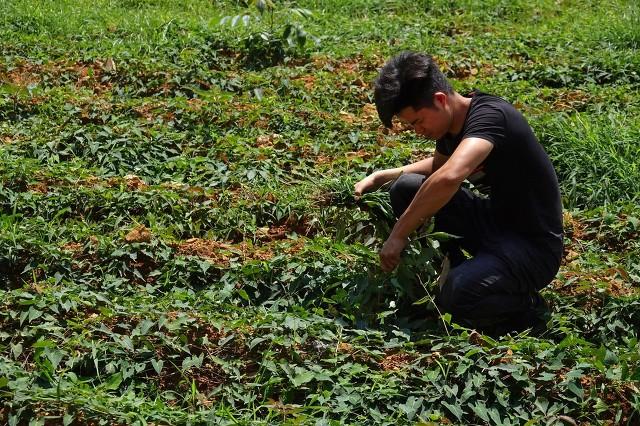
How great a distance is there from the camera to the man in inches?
148

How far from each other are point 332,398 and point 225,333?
0.57 meters

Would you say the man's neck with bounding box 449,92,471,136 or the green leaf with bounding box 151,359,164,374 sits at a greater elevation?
the man's neck with bounding box 449,92,471,136

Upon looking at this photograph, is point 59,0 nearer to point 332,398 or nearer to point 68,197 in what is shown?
point 68,197

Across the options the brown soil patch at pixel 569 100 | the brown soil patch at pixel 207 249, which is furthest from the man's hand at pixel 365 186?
the brown soil patch at pixel 569 100

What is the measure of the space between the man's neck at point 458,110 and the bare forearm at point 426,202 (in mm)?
312

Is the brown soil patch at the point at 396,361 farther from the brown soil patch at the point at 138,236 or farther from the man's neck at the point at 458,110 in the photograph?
the brown soil patch at the point at 138,236

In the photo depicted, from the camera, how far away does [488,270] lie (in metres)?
3.85

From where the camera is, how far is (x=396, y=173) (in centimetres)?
434

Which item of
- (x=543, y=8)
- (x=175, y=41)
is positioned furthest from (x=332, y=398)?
(x=543, y=8)

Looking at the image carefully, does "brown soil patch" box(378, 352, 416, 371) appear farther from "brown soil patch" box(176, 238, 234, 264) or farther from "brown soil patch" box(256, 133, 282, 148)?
"brown soil patch" box(256, 133, 282, 148)

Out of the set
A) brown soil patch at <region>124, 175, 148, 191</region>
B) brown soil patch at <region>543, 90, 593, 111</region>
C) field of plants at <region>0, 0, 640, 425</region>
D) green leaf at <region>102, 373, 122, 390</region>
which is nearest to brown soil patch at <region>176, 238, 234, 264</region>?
field of plants at <region>0, 0, 640, 425</region>

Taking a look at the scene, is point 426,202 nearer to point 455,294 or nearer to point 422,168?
point 455,294

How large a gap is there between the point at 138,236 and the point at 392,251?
1.32m

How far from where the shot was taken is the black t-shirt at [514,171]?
376cm
